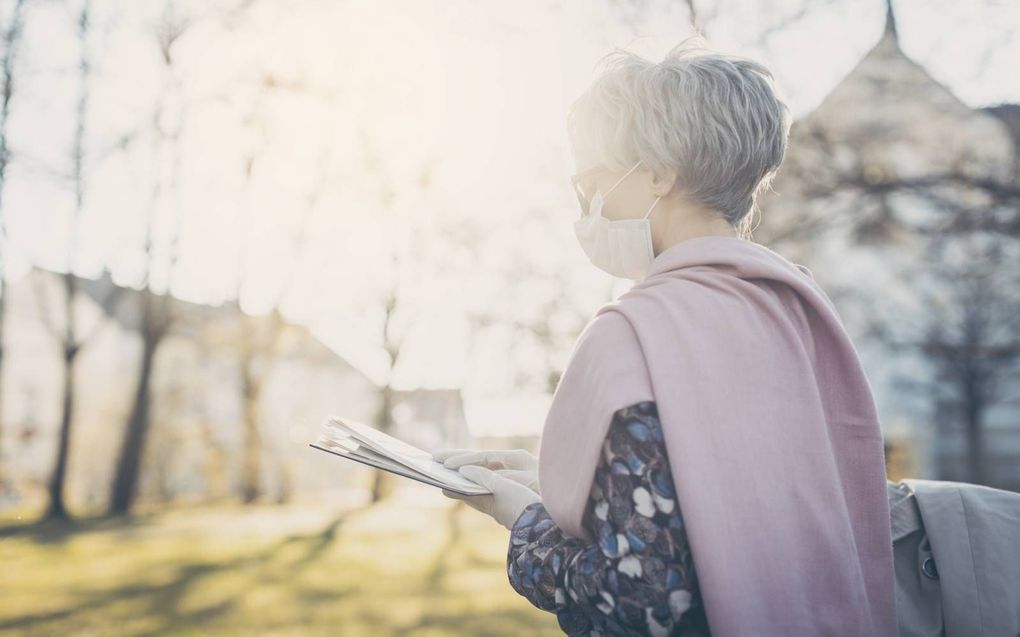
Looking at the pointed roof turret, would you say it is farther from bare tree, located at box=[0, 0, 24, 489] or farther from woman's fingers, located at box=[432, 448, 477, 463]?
bare tree, located at box=[0, 0, 24, 489]

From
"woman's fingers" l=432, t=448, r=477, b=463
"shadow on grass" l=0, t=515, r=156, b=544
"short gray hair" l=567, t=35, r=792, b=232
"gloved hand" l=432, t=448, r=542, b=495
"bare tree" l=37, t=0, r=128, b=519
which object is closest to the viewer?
"short gray hair" l=567, t=35, r=792, b=232

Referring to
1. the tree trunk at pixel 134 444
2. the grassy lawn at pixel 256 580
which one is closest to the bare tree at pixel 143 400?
the tree trunk at pixel 134 444

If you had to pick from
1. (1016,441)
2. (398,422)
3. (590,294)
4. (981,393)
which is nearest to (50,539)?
(590,294)

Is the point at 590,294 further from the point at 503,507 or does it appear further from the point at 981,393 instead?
the point at 503,507

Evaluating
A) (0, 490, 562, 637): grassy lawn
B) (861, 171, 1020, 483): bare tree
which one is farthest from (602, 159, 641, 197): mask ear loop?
(861, 171, 1020, 483): bare tree

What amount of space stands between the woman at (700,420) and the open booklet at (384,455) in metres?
0.16

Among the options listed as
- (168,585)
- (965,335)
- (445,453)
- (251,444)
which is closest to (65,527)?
(168,585)

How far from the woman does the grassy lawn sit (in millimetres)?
4749

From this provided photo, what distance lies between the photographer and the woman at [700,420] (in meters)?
1.49

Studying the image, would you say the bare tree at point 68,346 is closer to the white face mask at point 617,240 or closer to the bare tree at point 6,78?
the bare tree at point 6,78

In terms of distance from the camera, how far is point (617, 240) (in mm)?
1906

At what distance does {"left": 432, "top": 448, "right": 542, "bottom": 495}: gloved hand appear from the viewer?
2.10 metres

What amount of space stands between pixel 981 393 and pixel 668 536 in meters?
22.5

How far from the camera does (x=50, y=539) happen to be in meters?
10.7
